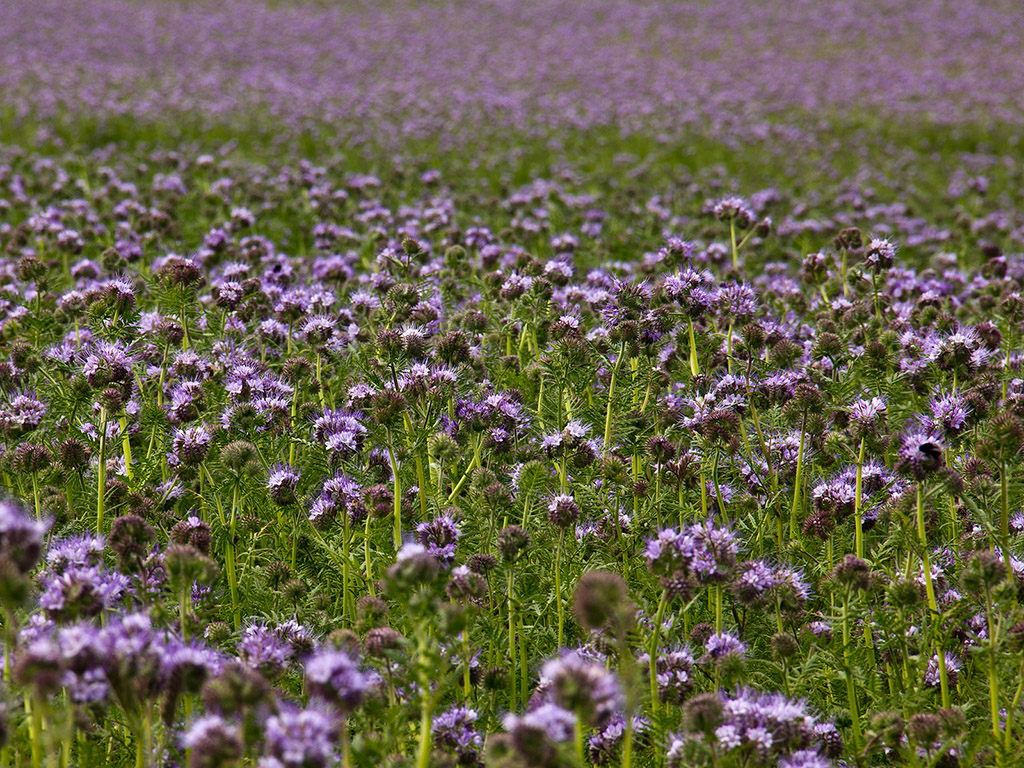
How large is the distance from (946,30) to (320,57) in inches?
811

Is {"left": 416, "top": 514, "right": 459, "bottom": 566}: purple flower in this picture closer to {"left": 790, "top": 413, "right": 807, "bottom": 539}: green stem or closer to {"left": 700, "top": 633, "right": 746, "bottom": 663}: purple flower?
{"left": 700, "top": 633, "right": 746, "bottom": 663}: purple flower

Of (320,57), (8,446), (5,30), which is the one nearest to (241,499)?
(8,446)

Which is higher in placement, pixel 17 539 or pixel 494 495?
pixel 17 539

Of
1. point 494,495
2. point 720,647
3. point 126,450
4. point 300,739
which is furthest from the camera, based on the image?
point 126,450

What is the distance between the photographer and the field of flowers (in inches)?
90.7

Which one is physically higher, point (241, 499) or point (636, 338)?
point (636, 338)

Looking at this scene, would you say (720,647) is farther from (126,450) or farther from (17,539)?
(126,450)

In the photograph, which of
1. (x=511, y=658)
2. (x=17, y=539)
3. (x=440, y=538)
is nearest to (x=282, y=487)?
(x=440, y=538)

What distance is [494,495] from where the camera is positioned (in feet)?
11.3

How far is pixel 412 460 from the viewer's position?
412 cm

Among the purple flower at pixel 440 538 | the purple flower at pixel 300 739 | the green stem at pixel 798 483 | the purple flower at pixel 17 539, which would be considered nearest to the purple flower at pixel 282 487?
the purple flower at pixel 440 538

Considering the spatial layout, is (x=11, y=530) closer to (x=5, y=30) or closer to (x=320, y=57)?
(x=320, y=57)

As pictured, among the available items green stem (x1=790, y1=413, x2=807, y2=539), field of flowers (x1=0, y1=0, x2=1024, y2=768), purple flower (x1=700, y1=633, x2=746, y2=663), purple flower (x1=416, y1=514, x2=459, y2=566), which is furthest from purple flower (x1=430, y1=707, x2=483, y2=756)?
green stem (x1=790, y1=413, x2=807, y2=539)

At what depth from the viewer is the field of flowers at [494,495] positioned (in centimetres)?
230
